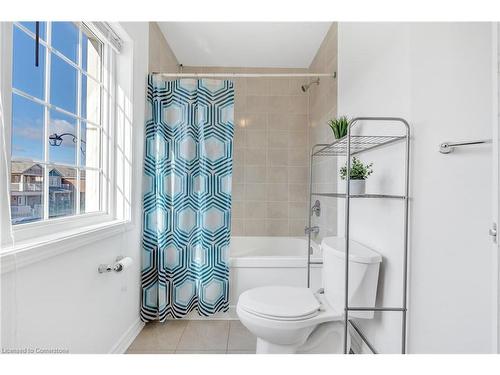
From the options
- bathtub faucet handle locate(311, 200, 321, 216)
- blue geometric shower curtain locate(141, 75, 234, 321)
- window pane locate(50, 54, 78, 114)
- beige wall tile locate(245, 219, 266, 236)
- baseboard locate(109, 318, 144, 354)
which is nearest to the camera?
window pane locate(50, 54, 78, 114)

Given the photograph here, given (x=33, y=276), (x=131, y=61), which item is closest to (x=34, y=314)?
(x=33, y=276)

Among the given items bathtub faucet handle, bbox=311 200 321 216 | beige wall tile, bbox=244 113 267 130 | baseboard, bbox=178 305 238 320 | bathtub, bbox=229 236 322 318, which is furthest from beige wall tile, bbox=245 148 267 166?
baseboard, bbox=178 305 238 320

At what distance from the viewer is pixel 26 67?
1.11 m

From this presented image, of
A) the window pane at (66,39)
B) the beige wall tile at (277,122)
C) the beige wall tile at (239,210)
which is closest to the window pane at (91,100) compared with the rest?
the window pane at (66,39)

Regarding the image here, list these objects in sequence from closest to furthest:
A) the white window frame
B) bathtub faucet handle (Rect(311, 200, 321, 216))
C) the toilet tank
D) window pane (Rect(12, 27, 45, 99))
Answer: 1. window pane (Rect(12, 27, 45, 99))
2. the white window frame
3. the toilet tank
4. bathtub faucet handle (Rect(311, 200, 321, 216))

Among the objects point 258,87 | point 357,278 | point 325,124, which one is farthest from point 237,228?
point 357,278

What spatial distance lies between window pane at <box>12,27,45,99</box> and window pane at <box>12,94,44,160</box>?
0.17ft

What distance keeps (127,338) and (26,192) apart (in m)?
1.16

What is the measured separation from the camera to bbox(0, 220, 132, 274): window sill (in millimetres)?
887

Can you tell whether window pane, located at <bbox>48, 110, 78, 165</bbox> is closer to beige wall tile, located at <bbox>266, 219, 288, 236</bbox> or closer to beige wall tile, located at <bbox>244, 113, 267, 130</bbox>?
beige wall tile, located at <bbox>244, 113, 267, 130</bbox>

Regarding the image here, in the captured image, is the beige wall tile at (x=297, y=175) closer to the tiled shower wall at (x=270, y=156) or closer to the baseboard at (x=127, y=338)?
the tiled shower wall at (x=270, y=156)

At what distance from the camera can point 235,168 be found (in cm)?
320

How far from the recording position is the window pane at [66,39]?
1316 millimetres

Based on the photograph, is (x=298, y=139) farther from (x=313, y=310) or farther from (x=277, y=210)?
(x=313, y=310)
